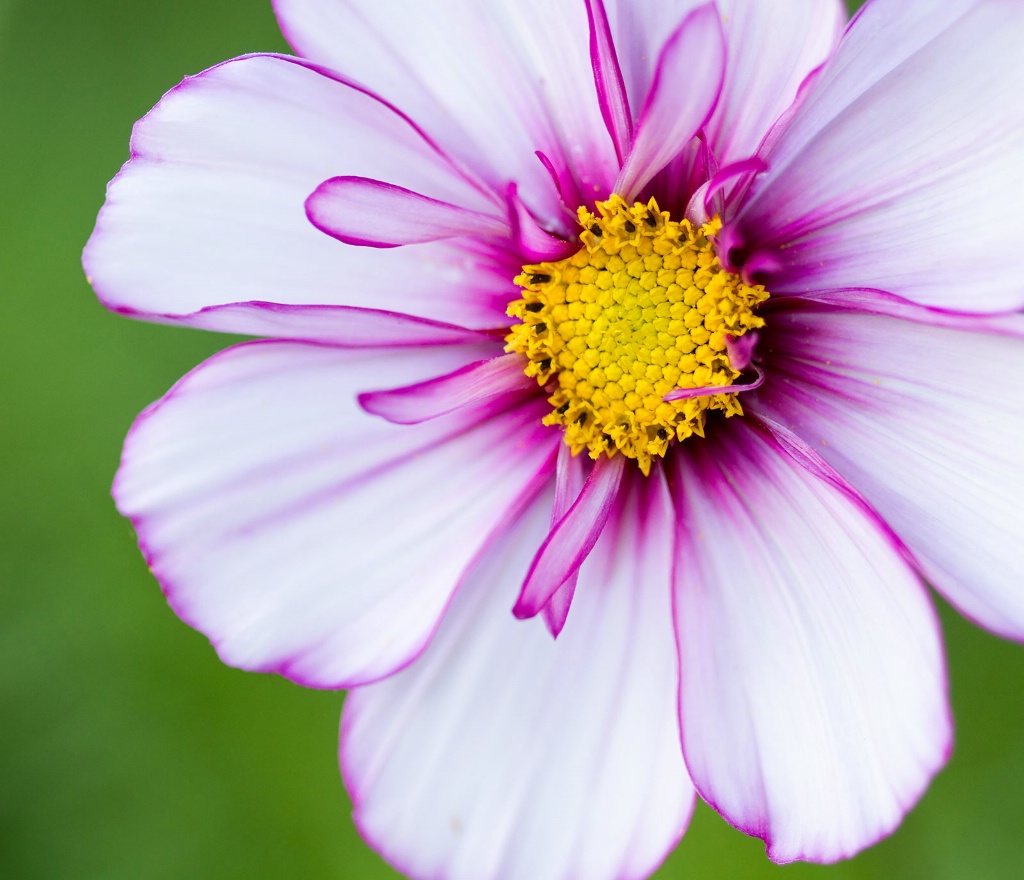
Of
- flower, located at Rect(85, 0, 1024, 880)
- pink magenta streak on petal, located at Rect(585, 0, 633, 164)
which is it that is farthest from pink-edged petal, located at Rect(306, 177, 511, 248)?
pink magenta streak on petal, located at Rect(585, 0, 633, 164)

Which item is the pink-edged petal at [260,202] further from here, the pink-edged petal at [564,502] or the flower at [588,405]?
the pink-edged petal at [564,502]

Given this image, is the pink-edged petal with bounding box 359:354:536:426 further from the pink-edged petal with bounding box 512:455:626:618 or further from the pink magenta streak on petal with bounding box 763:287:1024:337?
the pink magenta streak on petal with bounding box 763:287:1024:337

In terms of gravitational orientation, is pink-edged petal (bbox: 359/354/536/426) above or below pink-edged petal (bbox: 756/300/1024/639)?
below

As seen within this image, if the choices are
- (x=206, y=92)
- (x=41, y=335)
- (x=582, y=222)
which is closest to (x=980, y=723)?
(x=582, y=222)

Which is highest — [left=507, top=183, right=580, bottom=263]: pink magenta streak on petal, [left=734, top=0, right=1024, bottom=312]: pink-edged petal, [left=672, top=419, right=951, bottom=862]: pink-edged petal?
[left=734, top=0, right=1024, bottom=312]: pink-edged petal

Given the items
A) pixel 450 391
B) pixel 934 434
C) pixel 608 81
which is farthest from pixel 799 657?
pixel 608 81

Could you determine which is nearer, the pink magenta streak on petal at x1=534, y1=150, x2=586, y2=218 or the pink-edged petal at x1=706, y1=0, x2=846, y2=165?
the pink-edged petal at x1=706, y1=0, x2=846, y2=165

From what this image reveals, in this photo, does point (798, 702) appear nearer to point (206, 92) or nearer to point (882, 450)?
point (882, 450)
